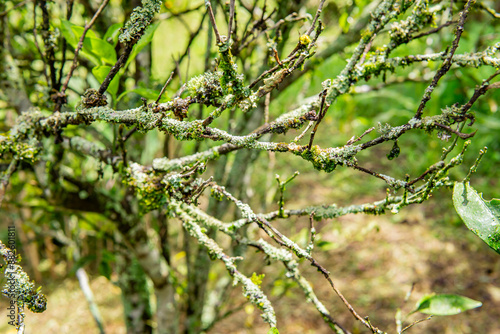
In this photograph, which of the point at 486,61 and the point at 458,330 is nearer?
the point at 486,61

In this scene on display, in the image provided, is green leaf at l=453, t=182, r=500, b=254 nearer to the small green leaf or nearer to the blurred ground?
the small green leaf

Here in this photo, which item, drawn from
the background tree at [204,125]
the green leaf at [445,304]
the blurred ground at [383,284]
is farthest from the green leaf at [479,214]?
the blurred ground at [383,284]

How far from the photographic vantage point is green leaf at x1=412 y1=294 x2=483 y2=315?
0.74 metres

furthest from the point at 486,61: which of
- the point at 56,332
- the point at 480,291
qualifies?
the point at 56,332

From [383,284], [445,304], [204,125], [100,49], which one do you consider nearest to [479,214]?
[445,304]

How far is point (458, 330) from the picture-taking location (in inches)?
70.4

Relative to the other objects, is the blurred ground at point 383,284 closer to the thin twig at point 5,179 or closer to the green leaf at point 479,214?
the green leaf at point 479,214

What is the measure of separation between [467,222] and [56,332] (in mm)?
2759

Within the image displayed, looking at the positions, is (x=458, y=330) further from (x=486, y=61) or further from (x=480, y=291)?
(x=486, y=61)

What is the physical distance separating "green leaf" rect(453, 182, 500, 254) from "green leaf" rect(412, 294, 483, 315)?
0.32 metres

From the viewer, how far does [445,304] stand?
2.50ft

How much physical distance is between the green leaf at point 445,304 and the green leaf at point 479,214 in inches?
12.5

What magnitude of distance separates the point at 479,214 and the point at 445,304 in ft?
1.20

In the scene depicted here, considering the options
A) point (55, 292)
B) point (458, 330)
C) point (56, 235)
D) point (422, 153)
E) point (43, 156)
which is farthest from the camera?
point (422, 153)
